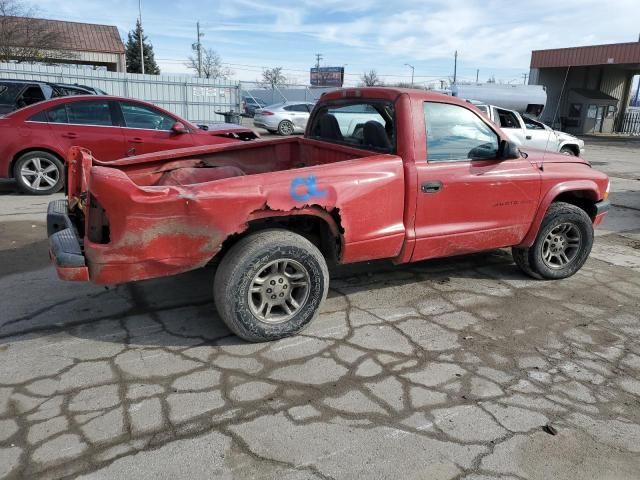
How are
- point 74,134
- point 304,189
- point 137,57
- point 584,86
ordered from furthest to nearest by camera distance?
1. point 137,57
2. point 584,86
3. point 74,134
4. point 304,189

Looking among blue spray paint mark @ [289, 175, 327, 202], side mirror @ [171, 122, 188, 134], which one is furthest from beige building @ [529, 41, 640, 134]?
blue spray paint mark @ [289, 175, 327, 202]

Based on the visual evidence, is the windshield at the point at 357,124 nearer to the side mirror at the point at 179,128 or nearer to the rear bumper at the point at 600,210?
the rear bumper at the point at 600,210

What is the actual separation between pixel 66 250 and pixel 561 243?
430cm

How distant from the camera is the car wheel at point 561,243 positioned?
474 centimetres

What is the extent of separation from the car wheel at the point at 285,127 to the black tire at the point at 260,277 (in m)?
18.7

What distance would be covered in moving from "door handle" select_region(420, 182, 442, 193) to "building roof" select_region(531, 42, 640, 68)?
2832 centimetres

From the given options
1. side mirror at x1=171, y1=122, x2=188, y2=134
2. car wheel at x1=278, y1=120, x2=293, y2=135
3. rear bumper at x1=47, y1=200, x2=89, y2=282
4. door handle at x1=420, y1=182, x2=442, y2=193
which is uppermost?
side mirror at x1=171, y1=122, x2=188, y2=134

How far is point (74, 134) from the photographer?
26.0 ft

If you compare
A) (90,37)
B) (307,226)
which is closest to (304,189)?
(307,226)

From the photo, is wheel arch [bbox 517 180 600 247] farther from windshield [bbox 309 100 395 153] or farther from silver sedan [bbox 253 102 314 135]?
silver sedan [bbox 253 102 314 135]

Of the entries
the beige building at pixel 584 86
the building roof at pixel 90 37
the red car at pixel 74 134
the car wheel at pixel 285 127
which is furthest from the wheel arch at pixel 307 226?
the building roof at pixel 90 37

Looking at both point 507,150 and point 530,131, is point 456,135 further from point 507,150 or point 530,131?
point 530,131

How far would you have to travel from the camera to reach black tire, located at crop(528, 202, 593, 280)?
15.5 feet

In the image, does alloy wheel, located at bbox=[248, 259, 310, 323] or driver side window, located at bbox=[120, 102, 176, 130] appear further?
driver side window, located at bbox=[120, 102, 176, 130]
